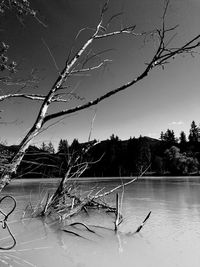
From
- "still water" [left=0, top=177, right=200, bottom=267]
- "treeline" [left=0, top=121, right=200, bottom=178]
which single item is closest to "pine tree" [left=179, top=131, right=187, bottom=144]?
"treeline" [left=0, top=121, right=200, bottom=178]

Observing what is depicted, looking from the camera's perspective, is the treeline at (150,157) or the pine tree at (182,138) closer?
the treeline at (150,157)

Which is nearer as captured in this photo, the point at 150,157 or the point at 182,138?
the point at 150,157

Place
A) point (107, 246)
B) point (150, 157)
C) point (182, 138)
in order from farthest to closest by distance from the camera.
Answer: point (182, 138)
point (150, 157)
point (107, 246)

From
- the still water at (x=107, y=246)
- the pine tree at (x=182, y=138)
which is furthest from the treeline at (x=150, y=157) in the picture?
the still water at (x=107, y=246)

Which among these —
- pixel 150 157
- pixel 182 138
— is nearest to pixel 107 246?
pixel 150 157

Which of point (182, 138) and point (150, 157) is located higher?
point (182, 138)

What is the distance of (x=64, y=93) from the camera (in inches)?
138

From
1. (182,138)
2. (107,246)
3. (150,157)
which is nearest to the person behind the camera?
(107,246)

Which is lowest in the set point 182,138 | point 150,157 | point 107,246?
point 107,246

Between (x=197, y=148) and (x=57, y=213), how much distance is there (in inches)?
3942

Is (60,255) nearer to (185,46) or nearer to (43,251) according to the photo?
(43,251)

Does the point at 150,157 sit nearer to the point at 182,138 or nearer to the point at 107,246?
the point at 182,138

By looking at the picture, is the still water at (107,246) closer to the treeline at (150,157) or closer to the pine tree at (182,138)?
the treeline at (150,157)

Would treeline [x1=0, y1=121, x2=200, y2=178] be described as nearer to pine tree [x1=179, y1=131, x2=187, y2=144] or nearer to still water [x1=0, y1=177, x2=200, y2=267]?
pine tree [x1=179, y1=131, x2=187, y2=144]
